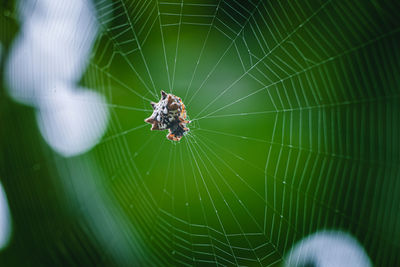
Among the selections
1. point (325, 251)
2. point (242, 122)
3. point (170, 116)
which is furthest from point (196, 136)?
point (325, 251)

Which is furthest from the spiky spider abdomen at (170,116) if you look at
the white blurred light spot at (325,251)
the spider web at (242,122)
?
the white blurred light spot at (325,251)

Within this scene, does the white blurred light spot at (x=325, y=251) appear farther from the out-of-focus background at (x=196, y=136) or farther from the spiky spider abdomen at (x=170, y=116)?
the spiky spider abdomen at (x=170, y=116)

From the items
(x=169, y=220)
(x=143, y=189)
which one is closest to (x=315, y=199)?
(x=169, y=220)

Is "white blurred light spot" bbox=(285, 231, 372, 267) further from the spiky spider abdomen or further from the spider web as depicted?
the spiky spider abdomen

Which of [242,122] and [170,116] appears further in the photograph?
[170,116]

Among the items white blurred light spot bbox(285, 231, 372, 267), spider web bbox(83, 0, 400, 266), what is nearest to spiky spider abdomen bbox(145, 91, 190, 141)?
spider web bbox(83, 0, 400, 266)

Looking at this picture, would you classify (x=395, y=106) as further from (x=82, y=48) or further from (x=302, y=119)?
(x=82, y=48)

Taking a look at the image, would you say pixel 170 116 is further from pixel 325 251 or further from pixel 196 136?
pixel 325 251
